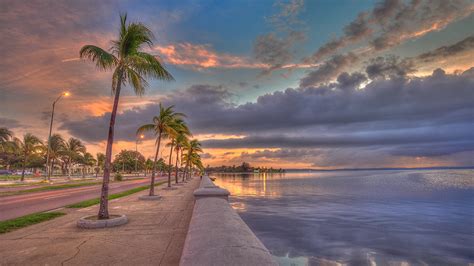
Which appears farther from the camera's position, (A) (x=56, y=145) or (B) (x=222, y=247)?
(A) (x=56, y=145)

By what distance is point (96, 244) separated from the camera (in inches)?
298

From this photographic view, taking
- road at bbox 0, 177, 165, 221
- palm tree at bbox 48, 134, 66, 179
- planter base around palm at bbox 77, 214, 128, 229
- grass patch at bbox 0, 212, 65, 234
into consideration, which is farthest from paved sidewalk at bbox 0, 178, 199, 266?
palm tree at bbox 48, 134, 66, 179

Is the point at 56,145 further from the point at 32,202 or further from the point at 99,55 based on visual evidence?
the point at 99,55

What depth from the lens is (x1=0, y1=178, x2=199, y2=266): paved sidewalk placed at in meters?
6.25

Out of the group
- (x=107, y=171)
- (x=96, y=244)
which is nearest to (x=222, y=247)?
(x=96, y=244)

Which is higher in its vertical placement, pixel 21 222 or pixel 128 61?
pixel 128 61

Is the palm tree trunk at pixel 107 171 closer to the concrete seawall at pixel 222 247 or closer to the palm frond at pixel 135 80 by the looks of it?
the palm frond at pixel 135 80

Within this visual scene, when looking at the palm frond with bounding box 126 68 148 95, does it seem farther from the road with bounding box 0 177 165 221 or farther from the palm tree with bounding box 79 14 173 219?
the road with bounding box 0 177 165 221

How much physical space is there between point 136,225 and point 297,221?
47.3 feet

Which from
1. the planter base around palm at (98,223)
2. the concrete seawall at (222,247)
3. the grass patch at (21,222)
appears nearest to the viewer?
the concrete seawall at (222,247)

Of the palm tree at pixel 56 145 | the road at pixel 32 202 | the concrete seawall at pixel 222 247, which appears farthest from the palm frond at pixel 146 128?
the palm tree at pixel 56 145

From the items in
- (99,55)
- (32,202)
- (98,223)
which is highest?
(99,55)

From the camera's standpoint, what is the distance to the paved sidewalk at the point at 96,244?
6.25 meters

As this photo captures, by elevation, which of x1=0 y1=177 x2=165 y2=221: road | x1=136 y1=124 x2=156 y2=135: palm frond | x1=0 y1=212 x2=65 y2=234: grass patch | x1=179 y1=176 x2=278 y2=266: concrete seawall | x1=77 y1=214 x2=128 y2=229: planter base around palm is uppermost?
x1=136 y1=124 x2=156 y2=135: palm frond
